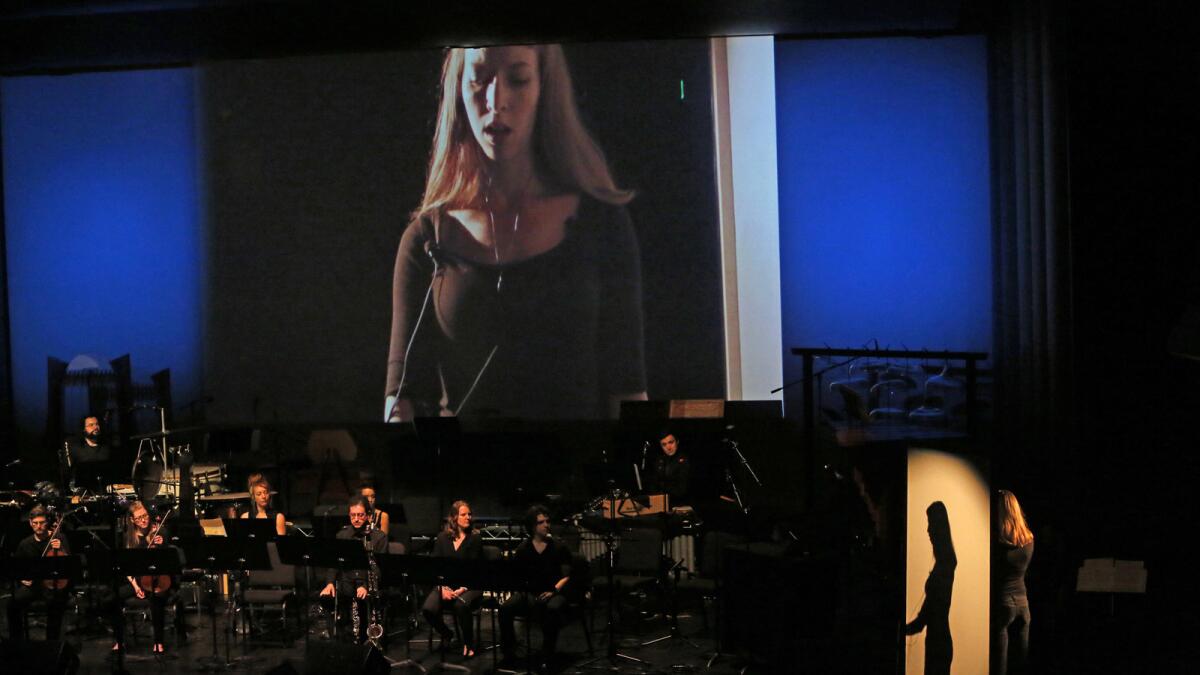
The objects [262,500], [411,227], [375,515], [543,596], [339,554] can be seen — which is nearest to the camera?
[339,554]

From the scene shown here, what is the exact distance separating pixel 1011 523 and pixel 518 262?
21.0ft

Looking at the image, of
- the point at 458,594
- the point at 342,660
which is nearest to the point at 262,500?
the point at 458,594

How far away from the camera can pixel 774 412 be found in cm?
1177

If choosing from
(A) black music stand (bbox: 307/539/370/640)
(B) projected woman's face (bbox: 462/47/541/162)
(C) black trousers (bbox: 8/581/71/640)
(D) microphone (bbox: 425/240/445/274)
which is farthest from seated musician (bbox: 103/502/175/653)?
(B) projected woman's face (bbox: 462/47/541/162)

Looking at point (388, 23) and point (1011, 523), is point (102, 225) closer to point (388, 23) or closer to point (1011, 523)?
point (388, 23)

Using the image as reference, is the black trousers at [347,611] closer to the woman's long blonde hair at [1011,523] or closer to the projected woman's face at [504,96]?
the woman's long blonde hair at [1011,523]

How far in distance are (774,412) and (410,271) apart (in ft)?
12.9

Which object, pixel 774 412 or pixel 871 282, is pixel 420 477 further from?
pixel 871 282

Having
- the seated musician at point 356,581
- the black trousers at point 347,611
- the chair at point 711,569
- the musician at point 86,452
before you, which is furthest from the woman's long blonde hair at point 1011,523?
the musician at point 86,452

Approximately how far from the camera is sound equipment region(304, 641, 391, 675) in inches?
261

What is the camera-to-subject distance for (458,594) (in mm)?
9484

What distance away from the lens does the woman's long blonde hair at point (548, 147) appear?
41.4 ft

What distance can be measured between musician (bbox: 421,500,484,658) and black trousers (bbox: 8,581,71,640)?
2744mm

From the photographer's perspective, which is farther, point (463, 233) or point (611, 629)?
point (463, 233)
